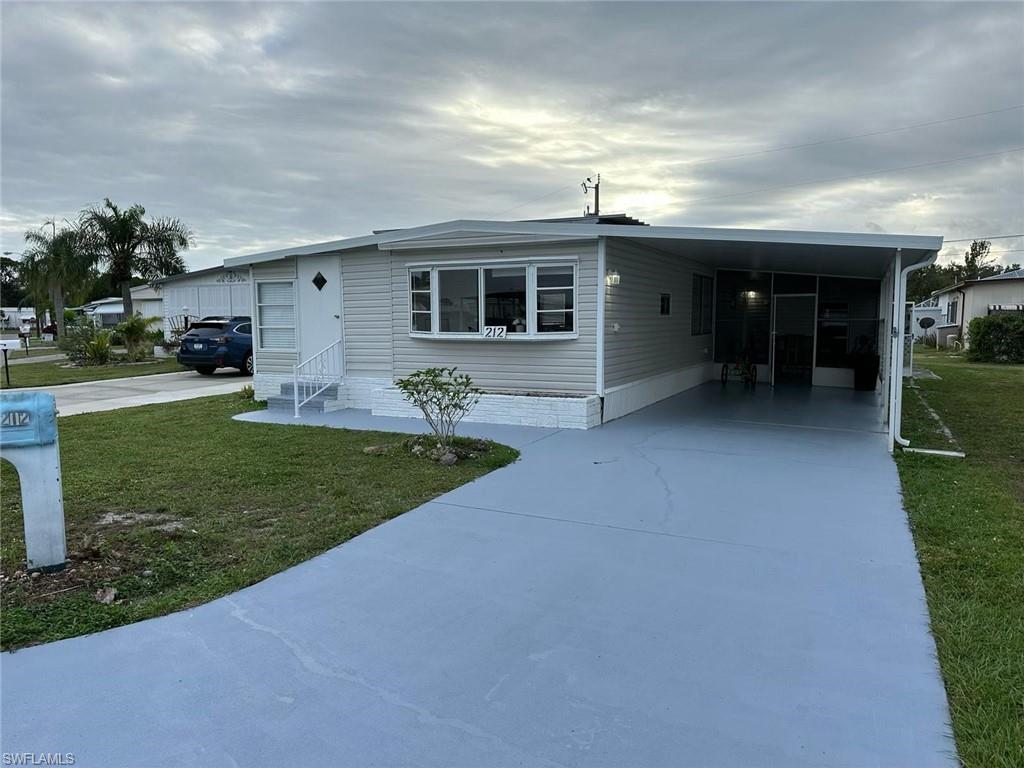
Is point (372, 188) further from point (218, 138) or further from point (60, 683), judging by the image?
point (60, 683)

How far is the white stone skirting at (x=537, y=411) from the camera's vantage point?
28.7 feet

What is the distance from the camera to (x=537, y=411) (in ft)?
29.6

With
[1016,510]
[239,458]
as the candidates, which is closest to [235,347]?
[239,458]

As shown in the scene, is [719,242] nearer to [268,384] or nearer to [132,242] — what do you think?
[268,384]

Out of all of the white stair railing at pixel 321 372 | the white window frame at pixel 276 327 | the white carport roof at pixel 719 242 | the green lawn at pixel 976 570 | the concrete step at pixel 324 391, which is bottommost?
the green lawn at pixel 976 570

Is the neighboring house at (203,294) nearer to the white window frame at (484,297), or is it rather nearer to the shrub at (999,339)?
the white window frame at (484,297)

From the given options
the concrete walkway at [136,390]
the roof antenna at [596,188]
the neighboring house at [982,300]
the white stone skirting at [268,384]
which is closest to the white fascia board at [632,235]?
the white stone skirting at [268,384]

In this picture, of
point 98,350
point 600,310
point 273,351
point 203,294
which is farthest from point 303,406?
point 203,294

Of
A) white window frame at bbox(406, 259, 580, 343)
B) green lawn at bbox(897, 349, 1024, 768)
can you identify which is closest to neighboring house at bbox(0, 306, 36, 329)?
white window frame at bbox(406, 259, 580, 343)

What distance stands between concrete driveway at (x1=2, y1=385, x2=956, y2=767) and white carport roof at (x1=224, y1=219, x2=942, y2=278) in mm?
3216

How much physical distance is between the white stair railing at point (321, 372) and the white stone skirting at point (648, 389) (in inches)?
182

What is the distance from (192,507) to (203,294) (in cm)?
2424

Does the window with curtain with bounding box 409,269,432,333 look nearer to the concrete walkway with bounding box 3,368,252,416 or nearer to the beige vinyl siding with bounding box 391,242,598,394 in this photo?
the beige vinyl siding with bounding box 391,242,598,394

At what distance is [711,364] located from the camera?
47.9 ft
